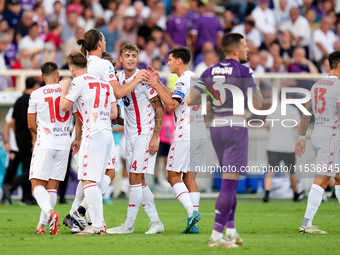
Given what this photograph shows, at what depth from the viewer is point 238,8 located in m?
24.3

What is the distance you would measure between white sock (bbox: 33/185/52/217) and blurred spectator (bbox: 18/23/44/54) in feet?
32.9

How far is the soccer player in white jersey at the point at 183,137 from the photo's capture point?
10.2 metres

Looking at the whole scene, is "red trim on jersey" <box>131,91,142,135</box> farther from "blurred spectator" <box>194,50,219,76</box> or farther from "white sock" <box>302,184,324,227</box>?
"blurred spectator" <box>194,50,219,76</box>

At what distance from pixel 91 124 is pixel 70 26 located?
36.2ft

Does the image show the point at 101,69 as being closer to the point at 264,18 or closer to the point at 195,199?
the point at 195,199

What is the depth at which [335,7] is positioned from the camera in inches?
989

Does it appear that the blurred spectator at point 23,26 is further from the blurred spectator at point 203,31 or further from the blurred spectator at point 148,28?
the blurred spectator at point 203,31

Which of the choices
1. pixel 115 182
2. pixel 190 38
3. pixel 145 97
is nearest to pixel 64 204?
pixel 115 182

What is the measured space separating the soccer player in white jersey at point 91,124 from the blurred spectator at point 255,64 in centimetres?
1150

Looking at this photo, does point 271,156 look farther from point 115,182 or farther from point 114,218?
point 114,218

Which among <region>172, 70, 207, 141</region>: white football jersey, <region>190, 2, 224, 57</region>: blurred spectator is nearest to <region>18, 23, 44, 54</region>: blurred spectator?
<region>190, 2, 224, 57</region>: blurred spectator

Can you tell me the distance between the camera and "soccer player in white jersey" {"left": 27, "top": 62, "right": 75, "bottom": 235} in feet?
32.7

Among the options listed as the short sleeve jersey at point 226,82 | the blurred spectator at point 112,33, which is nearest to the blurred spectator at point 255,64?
the blurred spectator at point 112,33

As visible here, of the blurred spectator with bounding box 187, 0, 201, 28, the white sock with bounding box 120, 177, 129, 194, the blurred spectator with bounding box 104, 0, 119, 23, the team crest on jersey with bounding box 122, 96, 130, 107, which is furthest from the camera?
the blurred spectator with bounding box 187, 0, 201, 28
